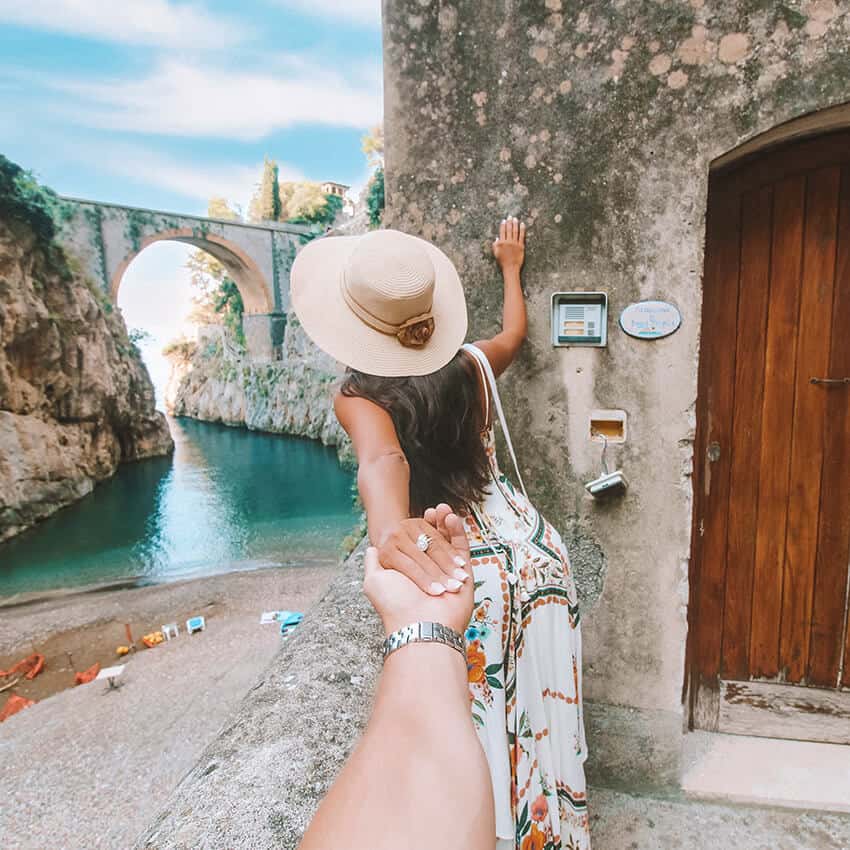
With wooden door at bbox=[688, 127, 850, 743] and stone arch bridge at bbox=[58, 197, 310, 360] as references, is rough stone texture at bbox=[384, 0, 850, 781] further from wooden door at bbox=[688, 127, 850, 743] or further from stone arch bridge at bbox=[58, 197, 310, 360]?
stone arch bridge at bbox=[58, 197, 310, 360]

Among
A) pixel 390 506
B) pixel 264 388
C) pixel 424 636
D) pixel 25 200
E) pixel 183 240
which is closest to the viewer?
pixel 424 636

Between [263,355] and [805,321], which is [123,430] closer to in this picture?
[263,355]

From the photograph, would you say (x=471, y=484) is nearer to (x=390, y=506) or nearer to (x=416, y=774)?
(x=390, y=506)

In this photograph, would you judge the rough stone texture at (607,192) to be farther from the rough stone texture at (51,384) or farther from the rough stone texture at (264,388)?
the rough stone texture at (264,388)

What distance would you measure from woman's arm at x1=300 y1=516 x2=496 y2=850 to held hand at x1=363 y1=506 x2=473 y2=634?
4cm

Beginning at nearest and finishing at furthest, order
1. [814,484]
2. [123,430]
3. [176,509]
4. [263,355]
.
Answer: [814,484] → [176,509] → [123,430] → [263,355]

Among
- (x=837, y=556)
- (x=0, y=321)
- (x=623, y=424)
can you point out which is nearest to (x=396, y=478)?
(x=623, y=424)

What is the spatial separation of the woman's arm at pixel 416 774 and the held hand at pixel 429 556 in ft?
0.34

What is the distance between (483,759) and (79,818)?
4.86 metres

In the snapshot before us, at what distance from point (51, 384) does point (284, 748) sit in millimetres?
17863

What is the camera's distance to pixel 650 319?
175cm

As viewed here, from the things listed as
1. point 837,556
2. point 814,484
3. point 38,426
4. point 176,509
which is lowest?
point 176,509

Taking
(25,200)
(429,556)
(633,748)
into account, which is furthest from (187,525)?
(429,556)

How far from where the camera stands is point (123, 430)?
64.5 ft
